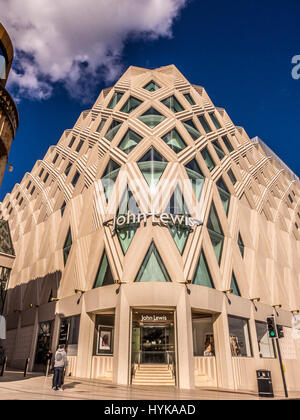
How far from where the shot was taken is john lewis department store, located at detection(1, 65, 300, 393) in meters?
19.0

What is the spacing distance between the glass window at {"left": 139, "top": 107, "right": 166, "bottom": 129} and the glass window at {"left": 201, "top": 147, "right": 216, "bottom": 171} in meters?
5.04

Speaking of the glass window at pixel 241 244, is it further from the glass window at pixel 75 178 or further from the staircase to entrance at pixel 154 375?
the glass window at pixel 75 178

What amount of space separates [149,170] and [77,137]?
14.0m

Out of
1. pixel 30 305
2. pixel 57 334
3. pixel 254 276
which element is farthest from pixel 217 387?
pixel 30 305

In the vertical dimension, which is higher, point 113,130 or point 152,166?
point 113,130

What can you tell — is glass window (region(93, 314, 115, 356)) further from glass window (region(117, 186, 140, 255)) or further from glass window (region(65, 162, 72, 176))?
glass window (region(65, 162, 72, 176))

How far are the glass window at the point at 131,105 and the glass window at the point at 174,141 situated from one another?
5227mm

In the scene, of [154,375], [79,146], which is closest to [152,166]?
[79,146]

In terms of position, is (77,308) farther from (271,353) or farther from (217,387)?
(271,353)

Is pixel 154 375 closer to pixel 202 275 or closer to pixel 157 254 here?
pixel 202 275

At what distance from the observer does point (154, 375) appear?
17.8m

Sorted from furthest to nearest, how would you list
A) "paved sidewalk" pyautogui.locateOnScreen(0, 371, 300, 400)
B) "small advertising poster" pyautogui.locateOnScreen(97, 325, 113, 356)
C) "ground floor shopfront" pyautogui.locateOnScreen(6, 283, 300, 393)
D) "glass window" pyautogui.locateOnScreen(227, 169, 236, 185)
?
1. "glass window" pyautogui.locateOnScreen(227, 169, 236, 185)
2. "small advertising poster" pyautogui.locateOnScreen(97, 325, 113, 356)
3. "ground floor shopfront" pyautogui.locateOnScreen(6, 283, 300, 393)
4. "paved sidewalk" pyautogui.locateOnScreen(0, 371, 300, 400)

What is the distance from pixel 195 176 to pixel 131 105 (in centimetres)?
1044

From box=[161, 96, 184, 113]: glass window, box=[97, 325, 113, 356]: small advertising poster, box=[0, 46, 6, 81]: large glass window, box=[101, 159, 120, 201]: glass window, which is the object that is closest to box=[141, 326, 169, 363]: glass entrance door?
box=[97, 325, 113, 356]: small advertising poster
